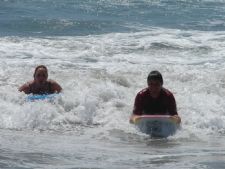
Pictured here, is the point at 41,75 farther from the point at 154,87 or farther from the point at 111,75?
the point at 111,75

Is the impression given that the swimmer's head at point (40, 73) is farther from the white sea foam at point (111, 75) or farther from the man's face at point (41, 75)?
the white sea foam at point (111, 75)

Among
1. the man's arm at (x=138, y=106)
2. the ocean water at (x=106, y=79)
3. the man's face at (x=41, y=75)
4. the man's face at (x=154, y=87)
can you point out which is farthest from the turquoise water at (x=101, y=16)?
the man's face at (x=154, y=87)

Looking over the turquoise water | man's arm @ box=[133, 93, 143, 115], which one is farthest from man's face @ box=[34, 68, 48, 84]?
the turquoise water

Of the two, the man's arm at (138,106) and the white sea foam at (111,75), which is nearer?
the man's arm at (138,106)

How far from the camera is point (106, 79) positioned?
1277 cm

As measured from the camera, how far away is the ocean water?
696 centimetres

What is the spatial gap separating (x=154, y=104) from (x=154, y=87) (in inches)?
12.0

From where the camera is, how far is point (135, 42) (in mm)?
16906

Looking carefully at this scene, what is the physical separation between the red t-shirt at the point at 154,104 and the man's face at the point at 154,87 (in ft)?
0.19

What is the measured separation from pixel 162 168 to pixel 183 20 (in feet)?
53.6

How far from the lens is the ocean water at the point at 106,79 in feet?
22.8

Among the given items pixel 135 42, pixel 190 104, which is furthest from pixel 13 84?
pixel 135 42

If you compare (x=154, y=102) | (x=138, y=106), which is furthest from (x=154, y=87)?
(x=138, y=106)

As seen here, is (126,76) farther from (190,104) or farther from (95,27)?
(95,27)
